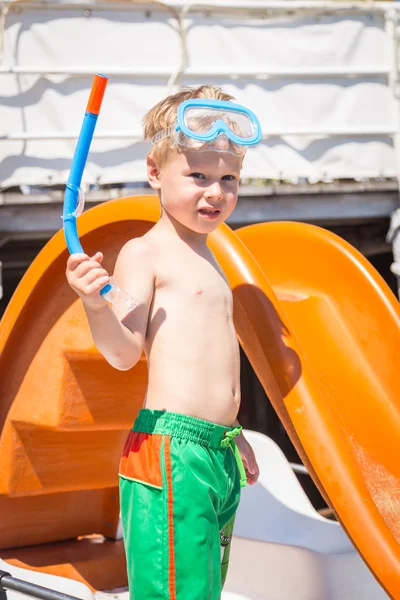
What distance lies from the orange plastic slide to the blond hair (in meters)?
0.44

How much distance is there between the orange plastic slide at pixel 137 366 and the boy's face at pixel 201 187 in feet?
1.50

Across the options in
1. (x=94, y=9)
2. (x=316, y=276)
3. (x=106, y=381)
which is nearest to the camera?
(x=106, y=381)

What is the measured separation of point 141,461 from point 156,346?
26 cm

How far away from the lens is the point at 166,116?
72.4 inches

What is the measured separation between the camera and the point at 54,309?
2.74m

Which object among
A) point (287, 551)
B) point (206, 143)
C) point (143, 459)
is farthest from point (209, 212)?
point (287, 551)

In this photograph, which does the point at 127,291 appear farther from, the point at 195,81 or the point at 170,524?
the point at 195,81

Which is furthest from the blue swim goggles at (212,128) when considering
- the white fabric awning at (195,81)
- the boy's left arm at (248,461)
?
the white fabric awning at (195,81)

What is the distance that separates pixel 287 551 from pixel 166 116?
195 centimetres

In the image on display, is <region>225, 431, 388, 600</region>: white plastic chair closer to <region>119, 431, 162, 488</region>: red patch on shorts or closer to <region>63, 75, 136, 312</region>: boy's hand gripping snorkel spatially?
<region>119, 431, 162, 488</region>: red patch on shorts

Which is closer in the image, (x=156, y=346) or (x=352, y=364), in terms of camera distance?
(x=156, y=346)

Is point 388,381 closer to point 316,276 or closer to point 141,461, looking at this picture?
point 316,276

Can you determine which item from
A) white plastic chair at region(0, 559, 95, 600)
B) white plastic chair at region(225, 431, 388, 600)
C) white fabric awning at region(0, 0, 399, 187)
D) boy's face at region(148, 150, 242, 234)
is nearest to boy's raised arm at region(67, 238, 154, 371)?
boy's face at region(148, 150, 242, 234)

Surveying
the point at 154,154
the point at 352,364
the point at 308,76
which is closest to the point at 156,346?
the point at 154,154
